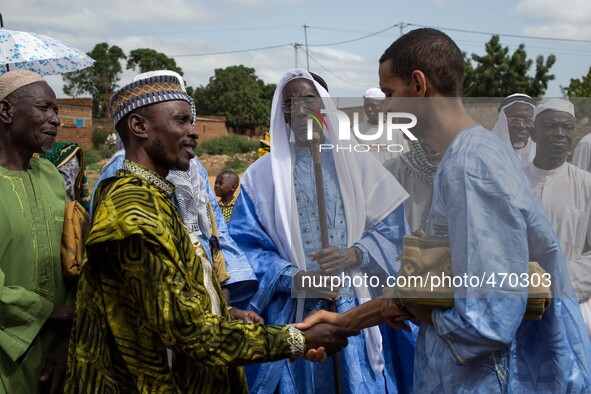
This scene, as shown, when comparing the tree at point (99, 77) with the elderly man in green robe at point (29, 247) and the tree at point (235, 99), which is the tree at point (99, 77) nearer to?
the tree at point (235, 99)

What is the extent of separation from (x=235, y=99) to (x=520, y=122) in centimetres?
4902

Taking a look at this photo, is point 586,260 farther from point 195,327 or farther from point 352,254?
point 195,327

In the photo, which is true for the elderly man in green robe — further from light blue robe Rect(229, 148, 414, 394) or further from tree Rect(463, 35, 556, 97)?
tree Rect(463, 35, 556, 97)

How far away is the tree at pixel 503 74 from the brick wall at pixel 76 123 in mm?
19487

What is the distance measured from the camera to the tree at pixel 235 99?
51.4 metres

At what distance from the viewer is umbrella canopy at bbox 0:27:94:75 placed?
12.9 feet

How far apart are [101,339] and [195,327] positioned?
35 cm

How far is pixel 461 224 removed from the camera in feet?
5.79

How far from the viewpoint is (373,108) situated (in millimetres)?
3996

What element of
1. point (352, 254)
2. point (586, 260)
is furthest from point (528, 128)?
point (352, 254)

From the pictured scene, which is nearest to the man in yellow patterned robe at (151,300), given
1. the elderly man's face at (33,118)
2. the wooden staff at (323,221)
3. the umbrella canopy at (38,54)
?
the elderly man's face at (33,118)

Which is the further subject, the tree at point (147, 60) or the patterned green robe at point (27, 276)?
the tree at point (147, 60)

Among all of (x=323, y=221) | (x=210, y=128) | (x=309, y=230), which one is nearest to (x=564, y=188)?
(x=323, y=221)

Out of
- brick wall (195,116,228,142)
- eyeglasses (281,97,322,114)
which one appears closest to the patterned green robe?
eyeglasses (281,97,322,114)
